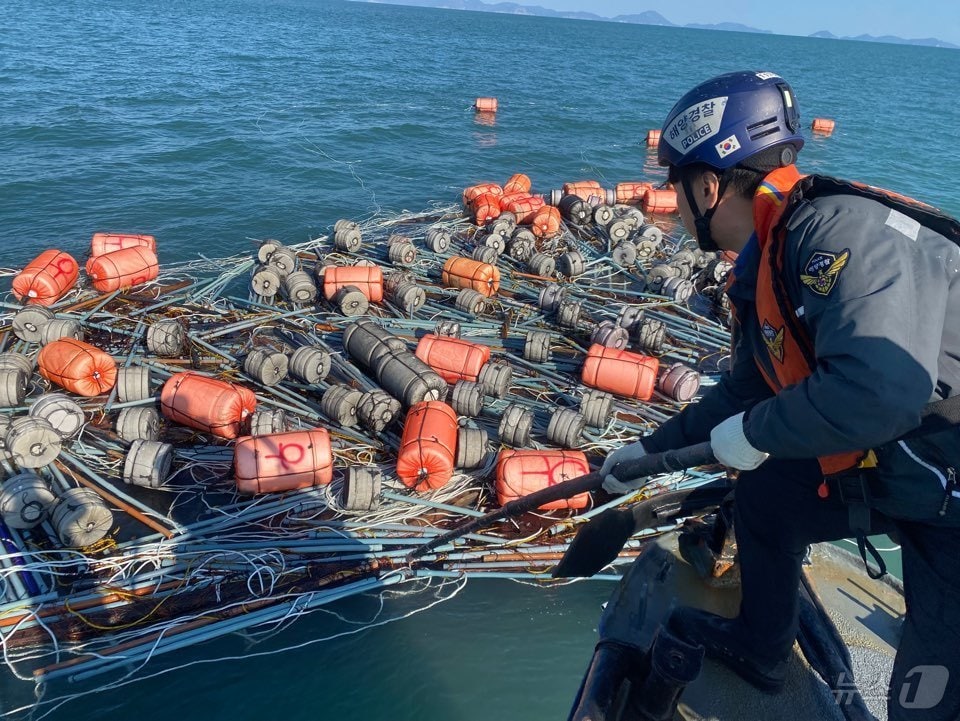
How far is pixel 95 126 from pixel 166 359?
21.0 m

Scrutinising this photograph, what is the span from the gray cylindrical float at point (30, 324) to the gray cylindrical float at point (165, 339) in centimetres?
150

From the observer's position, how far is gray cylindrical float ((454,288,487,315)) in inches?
406

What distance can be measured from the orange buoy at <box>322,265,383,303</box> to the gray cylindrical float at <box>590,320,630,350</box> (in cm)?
378

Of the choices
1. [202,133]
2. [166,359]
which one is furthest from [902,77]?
[166,359]

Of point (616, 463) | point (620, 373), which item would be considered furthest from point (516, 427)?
point (616, 463)

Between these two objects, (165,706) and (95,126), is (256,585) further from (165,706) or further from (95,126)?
(95,126)

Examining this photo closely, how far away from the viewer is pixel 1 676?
5.24m

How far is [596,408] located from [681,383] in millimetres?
1423

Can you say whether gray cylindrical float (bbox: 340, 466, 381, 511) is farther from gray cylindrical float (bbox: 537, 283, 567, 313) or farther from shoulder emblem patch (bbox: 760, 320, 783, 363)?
gray cylindrical float (bbox: 537, 283, 567, 313)

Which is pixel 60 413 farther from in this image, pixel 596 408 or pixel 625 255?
pixel 625 255

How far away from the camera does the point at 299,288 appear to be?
33.8ft

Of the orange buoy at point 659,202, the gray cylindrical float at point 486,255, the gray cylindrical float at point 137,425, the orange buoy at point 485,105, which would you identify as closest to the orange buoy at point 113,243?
the gray cylindrical float at point 137,425

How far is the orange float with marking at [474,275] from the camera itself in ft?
35.6

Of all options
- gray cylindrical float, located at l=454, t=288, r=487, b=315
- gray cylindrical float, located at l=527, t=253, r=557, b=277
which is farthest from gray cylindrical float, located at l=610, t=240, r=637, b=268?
gray cylindrical float, located at l=454, t=288, r=487, b=315
